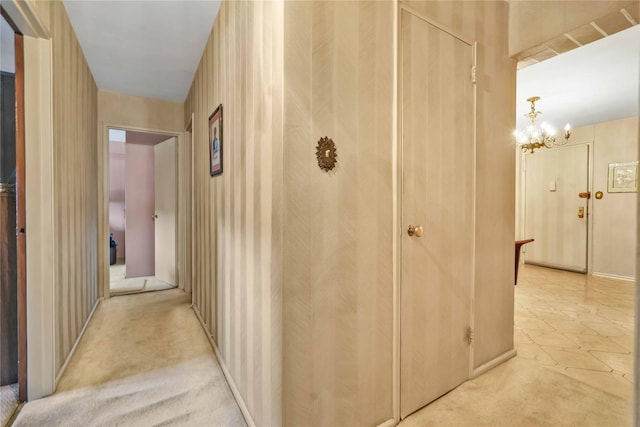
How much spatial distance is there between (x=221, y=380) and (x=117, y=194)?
5.65m

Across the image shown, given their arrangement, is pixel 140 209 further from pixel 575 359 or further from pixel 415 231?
pixel 575 359

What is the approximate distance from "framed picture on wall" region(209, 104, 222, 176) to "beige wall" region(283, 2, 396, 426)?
41.8 inches

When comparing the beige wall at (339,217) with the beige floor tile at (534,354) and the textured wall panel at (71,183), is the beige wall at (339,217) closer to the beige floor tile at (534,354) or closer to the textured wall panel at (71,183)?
the beige floor tile at (534,354)

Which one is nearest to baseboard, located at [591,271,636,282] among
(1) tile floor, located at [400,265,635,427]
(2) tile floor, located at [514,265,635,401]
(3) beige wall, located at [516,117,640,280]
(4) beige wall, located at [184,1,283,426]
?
(3) beige wall, located at [516,117,640,280]

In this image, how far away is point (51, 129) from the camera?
1.74 meters

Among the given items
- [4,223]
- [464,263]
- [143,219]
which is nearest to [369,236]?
[464,263]

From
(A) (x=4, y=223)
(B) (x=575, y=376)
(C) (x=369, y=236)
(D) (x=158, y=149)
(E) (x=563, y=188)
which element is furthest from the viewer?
(E) (x=563, y=188)

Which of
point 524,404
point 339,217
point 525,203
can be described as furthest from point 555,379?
point 525,203

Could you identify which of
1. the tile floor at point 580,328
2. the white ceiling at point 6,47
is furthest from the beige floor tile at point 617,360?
the white ceiling at point 6,47

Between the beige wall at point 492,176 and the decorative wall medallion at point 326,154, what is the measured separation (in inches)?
46.2

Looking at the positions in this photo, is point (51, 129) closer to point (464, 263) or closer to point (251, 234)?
point (251, 234)

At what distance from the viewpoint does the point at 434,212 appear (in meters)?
A: 1.70

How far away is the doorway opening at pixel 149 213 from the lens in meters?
4.07

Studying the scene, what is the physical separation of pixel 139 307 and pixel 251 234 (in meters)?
2.55
